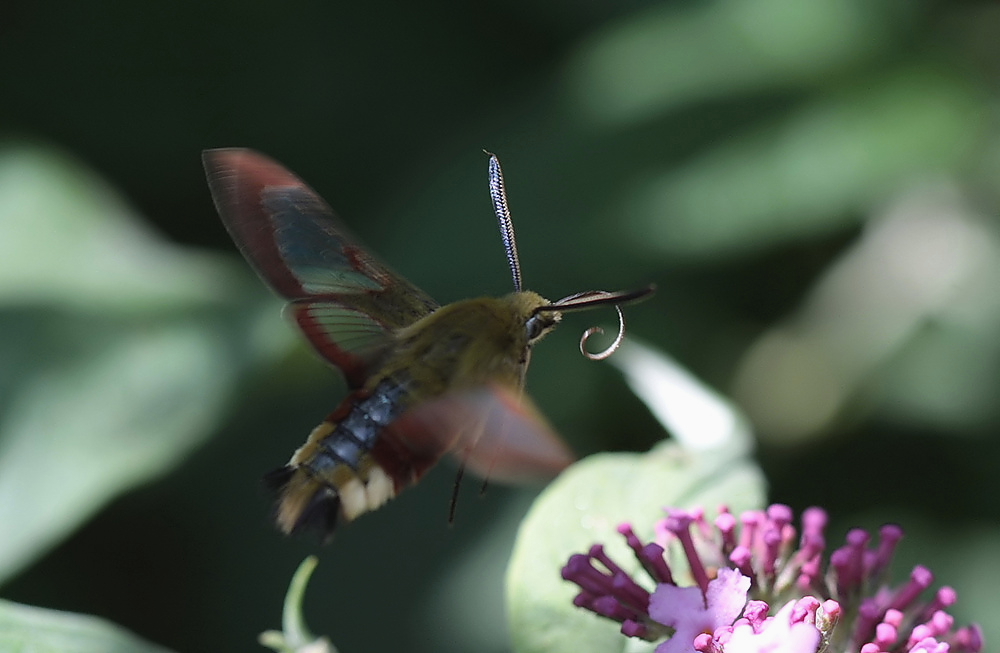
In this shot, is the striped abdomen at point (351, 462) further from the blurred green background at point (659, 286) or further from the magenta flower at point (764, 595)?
the blurred green background at point (659, 286)

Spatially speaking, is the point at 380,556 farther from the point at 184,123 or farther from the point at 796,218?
the point at 184,123

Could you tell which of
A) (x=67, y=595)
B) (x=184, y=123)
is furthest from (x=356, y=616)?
(x=184, y=123)

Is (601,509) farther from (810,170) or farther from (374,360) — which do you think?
(810,170)

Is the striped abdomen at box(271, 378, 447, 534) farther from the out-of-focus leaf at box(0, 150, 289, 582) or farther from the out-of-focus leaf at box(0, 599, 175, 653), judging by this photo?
the out-of-focus leaf at box(0, 150, 289, 582)

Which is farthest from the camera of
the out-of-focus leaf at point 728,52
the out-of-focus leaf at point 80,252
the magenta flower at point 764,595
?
the out-of-focus leaf at point 728,52

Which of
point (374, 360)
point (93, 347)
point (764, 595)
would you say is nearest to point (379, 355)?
point (374, 360)

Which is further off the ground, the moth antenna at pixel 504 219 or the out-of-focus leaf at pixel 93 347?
the moth antenna at pixel 504 219

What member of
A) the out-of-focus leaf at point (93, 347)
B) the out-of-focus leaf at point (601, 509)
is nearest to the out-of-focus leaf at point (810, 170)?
the out-of-focus leaf at point (601, 509)
